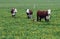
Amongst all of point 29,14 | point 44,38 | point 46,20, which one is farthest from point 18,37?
point 29,14

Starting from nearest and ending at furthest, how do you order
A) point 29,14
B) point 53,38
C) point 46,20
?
point 53,38 → point 46,20 → point 29,14

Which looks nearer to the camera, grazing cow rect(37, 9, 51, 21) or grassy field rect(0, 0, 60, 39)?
grassy field rect(0, 0, 60, 39)

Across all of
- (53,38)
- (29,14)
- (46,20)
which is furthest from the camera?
(29,14)

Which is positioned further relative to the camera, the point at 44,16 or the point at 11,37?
the point at 44,16

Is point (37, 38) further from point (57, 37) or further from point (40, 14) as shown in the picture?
point (40, 14)

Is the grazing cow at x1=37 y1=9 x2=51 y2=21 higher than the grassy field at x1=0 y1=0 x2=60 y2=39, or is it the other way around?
the grazing cow at x1=37 y1=9 x2=51 y2=21

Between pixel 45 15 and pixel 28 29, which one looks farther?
pixel 45 15

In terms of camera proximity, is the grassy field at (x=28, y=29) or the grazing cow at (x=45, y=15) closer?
the grassy field at (x=28, y=29)

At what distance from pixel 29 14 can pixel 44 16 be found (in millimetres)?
3428

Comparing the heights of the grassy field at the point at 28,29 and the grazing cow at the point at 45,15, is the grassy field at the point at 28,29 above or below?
below

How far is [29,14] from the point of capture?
24.9m

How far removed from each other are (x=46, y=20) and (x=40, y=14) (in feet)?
2.32

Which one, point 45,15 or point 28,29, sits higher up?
point 45,15

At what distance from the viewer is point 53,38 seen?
13.2 meters
